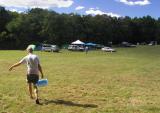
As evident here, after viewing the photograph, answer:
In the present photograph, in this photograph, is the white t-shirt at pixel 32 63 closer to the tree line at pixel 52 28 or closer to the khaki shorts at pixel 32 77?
the khaki shorts at pixel 32 77

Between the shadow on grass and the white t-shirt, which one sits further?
the white t-shirt

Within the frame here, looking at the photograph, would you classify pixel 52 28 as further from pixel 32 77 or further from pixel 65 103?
pixel 65 103

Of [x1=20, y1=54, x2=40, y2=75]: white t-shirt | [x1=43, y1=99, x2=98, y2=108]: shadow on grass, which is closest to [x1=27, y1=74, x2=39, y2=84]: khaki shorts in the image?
[x1=20, y1=54, x2=40, y2=75]: white t-shirt

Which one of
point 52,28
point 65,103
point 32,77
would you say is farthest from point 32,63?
point 52,28

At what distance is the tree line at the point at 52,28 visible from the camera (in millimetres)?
120500

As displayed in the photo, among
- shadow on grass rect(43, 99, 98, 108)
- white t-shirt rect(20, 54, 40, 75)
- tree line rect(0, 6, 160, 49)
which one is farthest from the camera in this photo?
tree line rect(0, 6, 160, 49)

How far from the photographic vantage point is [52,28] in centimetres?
12256

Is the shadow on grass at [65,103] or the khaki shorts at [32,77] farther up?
the khaki shorts at [32,77]

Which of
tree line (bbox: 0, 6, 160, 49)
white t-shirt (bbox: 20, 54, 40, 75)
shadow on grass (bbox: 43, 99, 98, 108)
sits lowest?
shadow on grass (bbox: 43, 99, 98, 108)

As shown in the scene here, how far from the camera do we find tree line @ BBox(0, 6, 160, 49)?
395ft

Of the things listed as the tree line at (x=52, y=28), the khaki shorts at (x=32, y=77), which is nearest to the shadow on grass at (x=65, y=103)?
the khaki shorts at (x=32, y=77)

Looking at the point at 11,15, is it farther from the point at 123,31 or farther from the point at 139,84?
the point at 139,84

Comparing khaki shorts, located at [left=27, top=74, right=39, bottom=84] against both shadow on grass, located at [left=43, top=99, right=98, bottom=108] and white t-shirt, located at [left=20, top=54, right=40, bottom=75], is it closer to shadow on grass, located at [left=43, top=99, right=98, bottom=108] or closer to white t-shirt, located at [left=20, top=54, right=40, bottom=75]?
white t-shirt, located at [left=20, top=54, right=40, bottom=75]

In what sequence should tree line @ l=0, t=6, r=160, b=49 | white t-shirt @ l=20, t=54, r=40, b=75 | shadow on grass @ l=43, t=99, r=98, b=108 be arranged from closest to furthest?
shadow on grass @ l=43, t=99, r=98, b=108, white t-shirt @ l=20, t=54, r=40, b=75, tree line @ l=0, t=6, r=160, b=49
